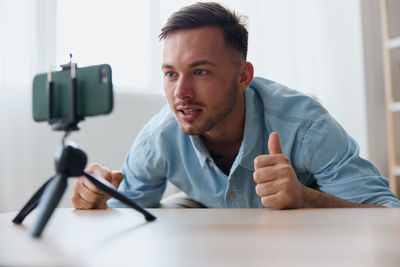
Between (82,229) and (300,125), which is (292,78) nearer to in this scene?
(300,125)

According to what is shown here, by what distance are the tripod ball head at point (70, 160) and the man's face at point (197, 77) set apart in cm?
70

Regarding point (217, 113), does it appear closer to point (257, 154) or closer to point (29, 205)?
point (257, 154)

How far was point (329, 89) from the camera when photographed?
3.05 m

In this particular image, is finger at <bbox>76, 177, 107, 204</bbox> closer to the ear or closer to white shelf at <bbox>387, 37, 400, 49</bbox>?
the ear

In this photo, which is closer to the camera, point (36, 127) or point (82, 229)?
point (82, 229)

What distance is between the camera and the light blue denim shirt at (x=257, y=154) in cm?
114

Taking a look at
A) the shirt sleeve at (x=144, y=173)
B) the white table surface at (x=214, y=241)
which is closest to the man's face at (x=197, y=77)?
the shirt sleeve at (x=144, y=173)

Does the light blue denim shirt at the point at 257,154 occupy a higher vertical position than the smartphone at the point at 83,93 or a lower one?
lower

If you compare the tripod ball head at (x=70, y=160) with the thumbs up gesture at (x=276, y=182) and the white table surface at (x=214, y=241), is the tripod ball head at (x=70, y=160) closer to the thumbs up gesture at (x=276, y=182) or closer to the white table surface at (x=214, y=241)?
the white table surface at (x=214, y=241)

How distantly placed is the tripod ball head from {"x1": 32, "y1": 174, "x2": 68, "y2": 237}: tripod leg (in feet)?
0.03

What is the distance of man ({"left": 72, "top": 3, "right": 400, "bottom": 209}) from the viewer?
1.19 metres

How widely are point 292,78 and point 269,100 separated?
1808mm

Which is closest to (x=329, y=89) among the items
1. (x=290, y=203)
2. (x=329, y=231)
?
(x=290, y=203)

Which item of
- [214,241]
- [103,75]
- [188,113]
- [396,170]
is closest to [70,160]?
[103,75]
